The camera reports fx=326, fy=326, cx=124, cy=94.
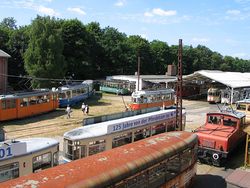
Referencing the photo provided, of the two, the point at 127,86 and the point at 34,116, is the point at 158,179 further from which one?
the point at 127,86

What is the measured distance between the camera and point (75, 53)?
63.5m

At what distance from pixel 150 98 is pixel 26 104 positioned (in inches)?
607

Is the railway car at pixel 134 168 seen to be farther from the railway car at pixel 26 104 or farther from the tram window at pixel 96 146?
the railway car at pixel 26 104

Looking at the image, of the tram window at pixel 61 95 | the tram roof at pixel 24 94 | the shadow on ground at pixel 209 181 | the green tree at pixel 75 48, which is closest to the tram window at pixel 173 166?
the shadow on ground at pixel 209 181

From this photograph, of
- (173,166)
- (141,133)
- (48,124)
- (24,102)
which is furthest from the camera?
(24,102)

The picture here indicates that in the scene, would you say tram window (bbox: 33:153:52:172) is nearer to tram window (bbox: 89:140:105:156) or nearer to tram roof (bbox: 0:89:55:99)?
tram window (bbox: 89:140:105:156)

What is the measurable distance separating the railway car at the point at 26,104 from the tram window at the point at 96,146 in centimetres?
1831

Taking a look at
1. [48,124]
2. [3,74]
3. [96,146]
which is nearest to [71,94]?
Result: [3,74]

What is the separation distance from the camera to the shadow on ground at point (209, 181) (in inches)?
661

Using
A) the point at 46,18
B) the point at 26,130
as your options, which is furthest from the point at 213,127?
the point at 46,18

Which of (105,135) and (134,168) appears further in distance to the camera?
(105,135)

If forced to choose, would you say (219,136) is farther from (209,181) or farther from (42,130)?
(42,130)

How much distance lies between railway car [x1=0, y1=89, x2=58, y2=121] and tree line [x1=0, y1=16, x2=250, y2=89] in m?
10.6

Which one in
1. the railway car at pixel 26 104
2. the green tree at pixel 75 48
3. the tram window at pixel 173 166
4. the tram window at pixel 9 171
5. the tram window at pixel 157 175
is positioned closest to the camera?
the tram window at pixel 157 175
